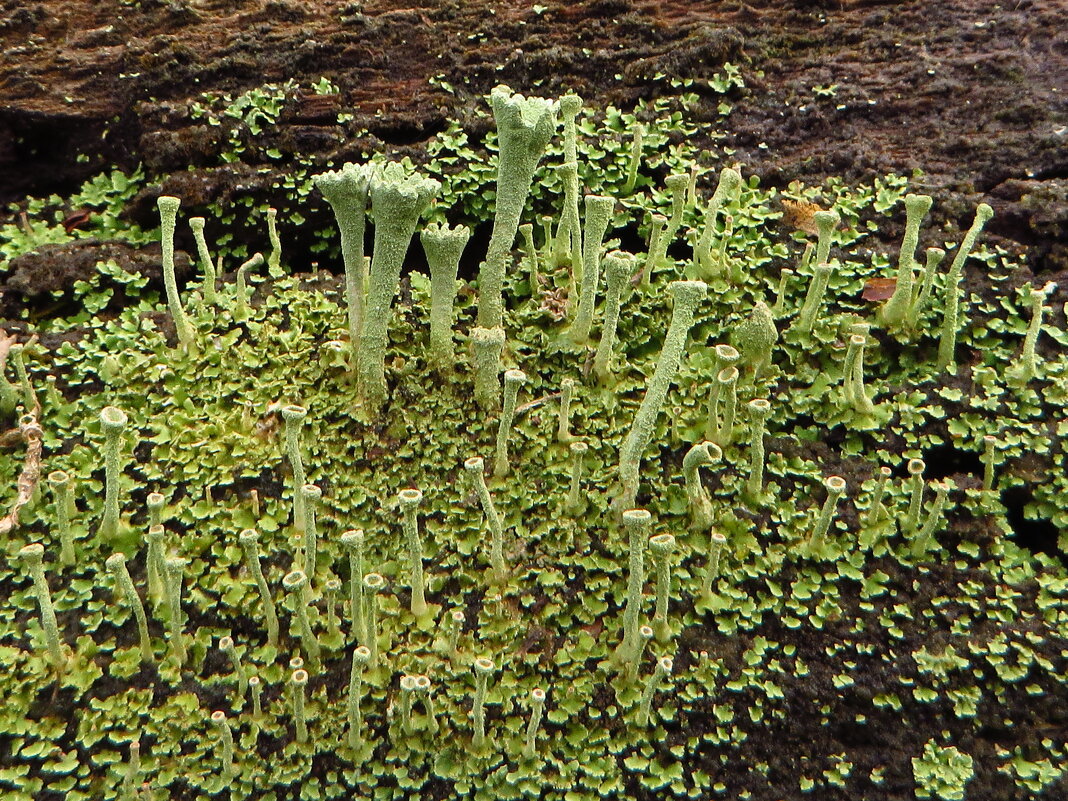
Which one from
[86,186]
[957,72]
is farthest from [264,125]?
[957,72]

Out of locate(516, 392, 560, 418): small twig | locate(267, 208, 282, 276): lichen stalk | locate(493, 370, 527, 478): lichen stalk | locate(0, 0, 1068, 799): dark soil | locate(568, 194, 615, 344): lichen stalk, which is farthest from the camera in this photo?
locate(0, 0, 1068, 799): dark soil

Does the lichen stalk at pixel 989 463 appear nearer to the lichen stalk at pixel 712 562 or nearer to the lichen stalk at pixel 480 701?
the lichen stalk at pixel 712 562

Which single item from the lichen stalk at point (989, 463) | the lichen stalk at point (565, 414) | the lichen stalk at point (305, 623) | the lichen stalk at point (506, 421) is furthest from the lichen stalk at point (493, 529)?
the lichen stalk at point (989, 463)

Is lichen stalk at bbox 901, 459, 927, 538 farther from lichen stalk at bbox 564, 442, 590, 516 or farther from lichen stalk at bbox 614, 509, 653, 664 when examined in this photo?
lichen stalk at bbox 564, 442, 590, 516

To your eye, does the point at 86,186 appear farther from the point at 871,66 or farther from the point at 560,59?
the point at 871,66

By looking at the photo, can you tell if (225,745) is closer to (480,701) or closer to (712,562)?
(480,701)

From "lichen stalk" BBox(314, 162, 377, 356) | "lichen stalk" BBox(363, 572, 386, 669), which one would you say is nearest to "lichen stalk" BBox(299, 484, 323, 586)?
"lichen stalk" BBox(363, 572, 386, 669)
